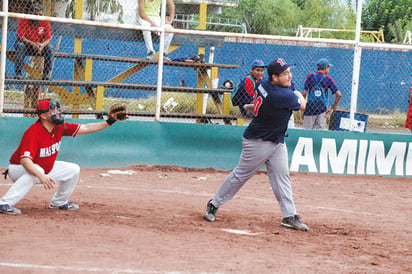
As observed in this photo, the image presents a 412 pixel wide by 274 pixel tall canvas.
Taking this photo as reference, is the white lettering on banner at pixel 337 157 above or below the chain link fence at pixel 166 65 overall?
below

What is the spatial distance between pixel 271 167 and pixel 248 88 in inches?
198

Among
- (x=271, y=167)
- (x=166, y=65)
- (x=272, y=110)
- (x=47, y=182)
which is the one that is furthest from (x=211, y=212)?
(x=166, y=65)

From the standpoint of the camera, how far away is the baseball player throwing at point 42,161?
8125 mm

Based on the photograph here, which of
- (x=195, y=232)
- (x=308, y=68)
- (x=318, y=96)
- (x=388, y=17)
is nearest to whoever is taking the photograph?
(x=195, y=232)

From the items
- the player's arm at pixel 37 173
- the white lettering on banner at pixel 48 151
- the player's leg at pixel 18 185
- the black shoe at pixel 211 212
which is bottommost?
the black shoe at pixel 211 212

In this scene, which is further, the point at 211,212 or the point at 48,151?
the point at 211,212

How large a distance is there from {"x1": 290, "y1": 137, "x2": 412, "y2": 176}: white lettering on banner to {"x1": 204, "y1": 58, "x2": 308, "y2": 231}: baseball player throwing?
514 centimetres

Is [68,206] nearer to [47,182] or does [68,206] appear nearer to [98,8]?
[47,182]

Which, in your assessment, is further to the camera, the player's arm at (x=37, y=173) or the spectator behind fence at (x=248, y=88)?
the spectator behind fence at (x=248, y=88)

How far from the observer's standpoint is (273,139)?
8516 millimetres

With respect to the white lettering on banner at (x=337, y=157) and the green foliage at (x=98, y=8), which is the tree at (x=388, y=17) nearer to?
the green foliage at (x=98, y=8)

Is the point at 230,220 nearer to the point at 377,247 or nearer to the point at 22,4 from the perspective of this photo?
the point at 377,247

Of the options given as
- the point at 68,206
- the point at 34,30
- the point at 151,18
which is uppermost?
the point at 151,18

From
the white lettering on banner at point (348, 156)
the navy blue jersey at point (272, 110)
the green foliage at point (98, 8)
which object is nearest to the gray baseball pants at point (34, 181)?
the navy blue jersey at point (272, 110)
